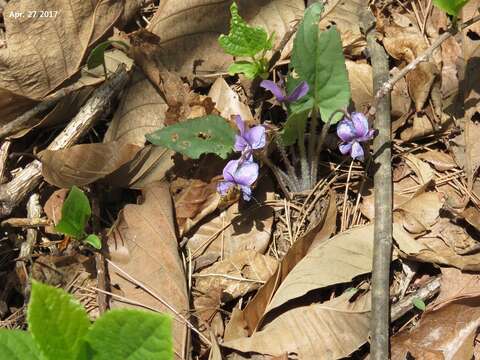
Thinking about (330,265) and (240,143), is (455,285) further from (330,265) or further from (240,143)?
(240,143)

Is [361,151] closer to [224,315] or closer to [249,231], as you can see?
[249,231]

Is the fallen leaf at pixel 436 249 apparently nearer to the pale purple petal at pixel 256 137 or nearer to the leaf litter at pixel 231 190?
the leaf litter at pixel 231 190

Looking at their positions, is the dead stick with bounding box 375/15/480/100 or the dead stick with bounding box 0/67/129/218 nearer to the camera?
the dead stick with bounding box 375/15/480/100

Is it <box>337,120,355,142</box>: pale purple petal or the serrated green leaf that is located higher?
the serrated green leaf

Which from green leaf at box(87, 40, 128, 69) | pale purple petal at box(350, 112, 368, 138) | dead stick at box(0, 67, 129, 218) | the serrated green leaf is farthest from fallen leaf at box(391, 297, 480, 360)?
green leaf at box(87, 40, 128, 69)

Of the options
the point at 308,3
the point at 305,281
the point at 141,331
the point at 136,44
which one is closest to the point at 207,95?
the point at 136,44

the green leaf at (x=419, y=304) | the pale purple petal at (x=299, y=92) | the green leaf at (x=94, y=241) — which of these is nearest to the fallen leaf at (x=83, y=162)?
the green leaf at (x=94, y=241)

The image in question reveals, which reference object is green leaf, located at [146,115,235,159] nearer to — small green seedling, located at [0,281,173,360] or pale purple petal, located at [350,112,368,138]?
pale purple petal, located at [350,112,368,138]
